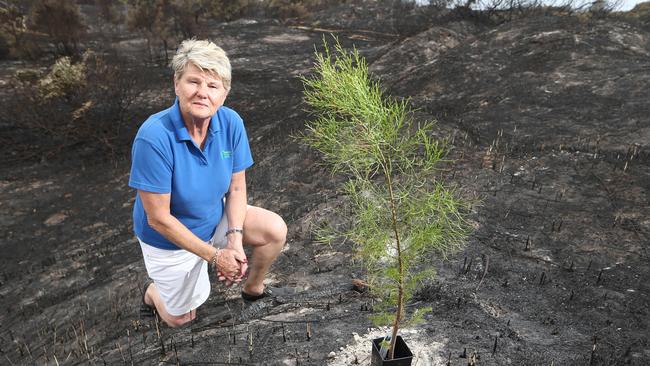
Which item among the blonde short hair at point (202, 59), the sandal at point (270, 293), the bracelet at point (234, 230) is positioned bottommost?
the sandal at point (270, 293)

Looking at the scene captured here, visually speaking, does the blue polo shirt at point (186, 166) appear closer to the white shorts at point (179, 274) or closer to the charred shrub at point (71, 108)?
the white shorts at point (179, 274)

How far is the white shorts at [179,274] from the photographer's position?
9.52 ft

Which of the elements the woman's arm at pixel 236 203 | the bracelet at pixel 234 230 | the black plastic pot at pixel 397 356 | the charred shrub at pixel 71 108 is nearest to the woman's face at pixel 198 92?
the woman's arm at pixel 236 203

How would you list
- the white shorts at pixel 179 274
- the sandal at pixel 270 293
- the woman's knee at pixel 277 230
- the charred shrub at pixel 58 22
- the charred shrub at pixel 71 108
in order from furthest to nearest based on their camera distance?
the charred shrub at pixel 58 22
the charred shrub at pixel 71 108
the sandal at pixel 270 293
the woman's knee at pixel 277 230
the white shorts at pixel 179 274

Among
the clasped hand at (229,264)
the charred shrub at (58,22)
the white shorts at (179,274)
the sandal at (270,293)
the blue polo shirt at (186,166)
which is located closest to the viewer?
the blue polo shirt at (186,166)

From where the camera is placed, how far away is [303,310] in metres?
3.10

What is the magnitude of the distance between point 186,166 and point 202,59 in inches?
23.8

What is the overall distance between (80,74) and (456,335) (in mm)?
9314

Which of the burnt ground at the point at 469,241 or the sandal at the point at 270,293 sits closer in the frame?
the burnt ground at the point at 469,241

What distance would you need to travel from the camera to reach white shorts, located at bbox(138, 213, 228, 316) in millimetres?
2902

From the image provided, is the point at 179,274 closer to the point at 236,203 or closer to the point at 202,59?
the point at 236,203

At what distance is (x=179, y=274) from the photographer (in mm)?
2938

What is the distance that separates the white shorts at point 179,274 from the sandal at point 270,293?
322 millimetres

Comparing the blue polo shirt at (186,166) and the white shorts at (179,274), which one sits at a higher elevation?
the blue polo shirt at (186,166)
